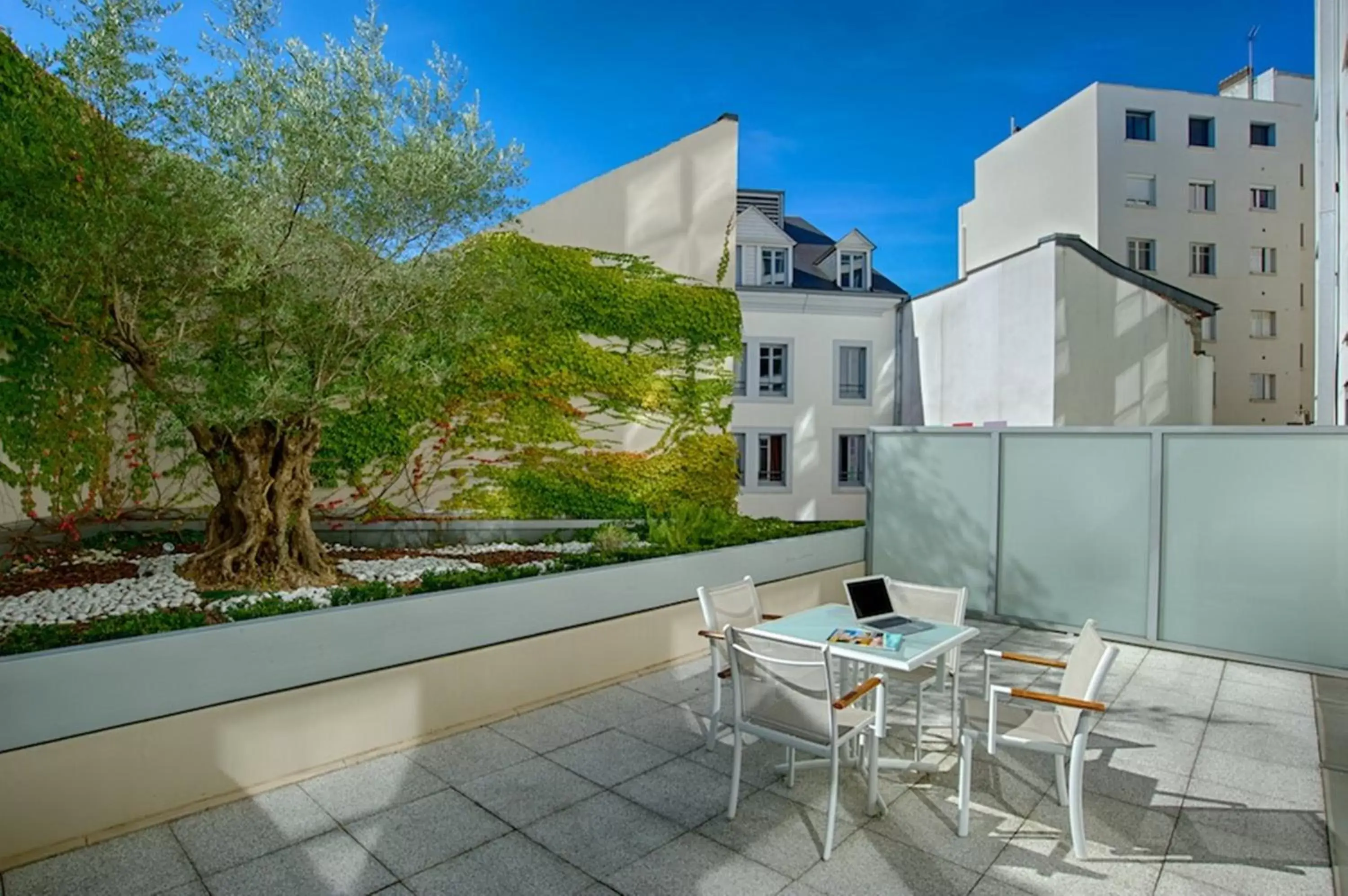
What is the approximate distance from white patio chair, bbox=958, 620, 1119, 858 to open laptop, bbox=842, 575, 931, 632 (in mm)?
613

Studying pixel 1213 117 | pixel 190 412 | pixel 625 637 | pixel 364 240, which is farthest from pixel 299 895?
pixel 1213 117

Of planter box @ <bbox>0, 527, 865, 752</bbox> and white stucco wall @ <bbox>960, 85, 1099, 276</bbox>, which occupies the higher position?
white stucco wall @ <bbox>960, 85, 1099, 276</bbox>

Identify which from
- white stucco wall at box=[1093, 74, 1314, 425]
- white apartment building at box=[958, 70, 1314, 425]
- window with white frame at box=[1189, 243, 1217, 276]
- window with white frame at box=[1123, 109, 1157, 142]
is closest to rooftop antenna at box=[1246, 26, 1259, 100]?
white apartment building at box=[958, 70, 1314, 425]

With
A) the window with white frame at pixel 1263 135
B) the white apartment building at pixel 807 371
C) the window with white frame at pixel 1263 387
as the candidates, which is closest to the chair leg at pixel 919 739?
the white apartment building at pixel 807 371

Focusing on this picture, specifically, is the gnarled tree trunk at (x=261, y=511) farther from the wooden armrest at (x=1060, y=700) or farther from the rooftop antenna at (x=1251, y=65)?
the rooftop antenna at (x=1251, y=65)

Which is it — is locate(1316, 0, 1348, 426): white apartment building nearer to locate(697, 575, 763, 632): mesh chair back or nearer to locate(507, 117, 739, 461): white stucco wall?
locate(507, 117, 739, 461): white stucco wall

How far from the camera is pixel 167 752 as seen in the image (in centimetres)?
317

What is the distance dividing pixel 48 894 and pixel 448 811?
1.44m

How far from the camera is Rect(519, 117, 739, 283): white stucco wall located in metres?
9.34

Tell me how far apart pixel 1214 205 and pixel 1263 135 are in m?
3.14

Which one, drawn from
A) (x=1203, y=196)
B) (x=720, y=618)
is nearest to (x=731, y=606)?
(x=720, y=618)

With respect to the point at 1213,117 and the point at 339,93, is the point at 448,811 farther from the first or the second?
the point at 1213,117

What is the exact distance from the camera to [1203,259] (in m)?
22.3

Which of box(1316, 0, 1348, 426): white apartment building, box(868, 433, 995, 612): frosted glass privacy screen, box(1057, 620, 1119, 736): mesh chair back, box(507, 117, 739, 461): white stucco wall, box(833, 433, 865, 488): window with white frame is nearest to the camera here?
box(1057, 620, 1119, 736): mesh chair back
